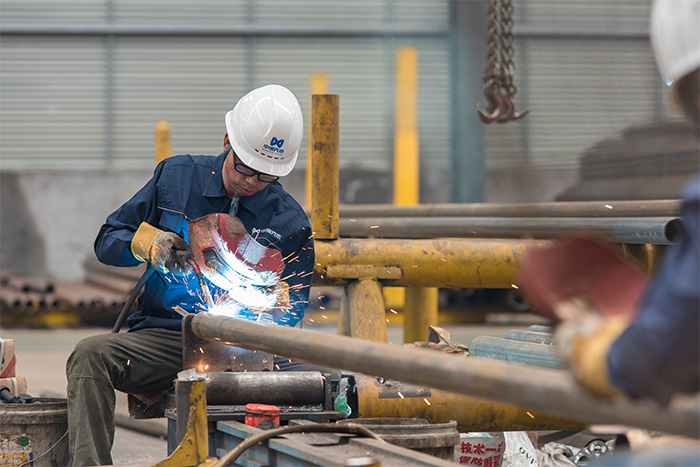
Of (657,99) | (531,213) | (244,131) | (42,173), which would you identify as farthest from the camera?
(657,99)

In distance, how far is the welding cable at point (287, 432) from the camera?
2232 millimetres

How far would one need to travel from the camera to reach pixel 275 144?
3.32 meters

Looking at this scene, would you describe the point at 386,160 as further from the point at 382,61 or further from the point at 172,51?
the point at 172,51

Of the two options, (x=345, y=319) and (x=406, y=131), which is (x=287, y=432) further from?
(x=406, y=131)

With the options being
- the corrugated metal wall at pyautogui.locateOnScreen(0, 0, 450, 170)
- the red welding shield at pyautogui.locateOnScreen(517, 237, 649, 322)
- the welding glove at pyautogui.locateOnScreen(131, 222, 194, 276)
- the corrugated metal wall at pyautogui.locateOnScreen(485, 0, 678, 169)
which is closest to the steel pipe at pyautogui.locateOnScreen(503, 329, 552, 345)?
the welding glove at pyautogui.locateOnScreen(131, 222, 194, 276)

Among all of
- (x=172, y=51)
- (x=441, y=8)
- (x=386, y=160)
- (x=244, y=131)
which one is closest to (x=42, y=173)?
(x=172, y=51)

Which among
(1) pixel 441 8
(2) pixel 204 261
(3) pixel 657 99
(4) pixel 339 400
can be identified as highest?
(1) pixel 441 8

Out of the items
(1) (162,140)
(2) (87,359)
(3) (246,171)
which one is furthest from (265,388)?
(1) (162,140)

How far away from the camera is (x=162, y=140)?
6191 mm

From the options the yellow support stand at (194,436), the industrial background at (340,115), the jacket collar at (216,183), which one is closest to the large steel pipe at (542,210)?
the jacket collar at (216,183)

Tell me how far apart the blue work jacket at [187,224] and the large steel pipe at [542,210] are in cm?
176

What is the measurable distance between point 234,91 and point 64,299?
13.3ft

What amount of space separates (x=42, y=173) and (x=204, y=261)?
10.0m

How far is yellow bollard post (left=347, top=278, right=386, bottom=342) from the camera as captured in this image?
4.04 metres
